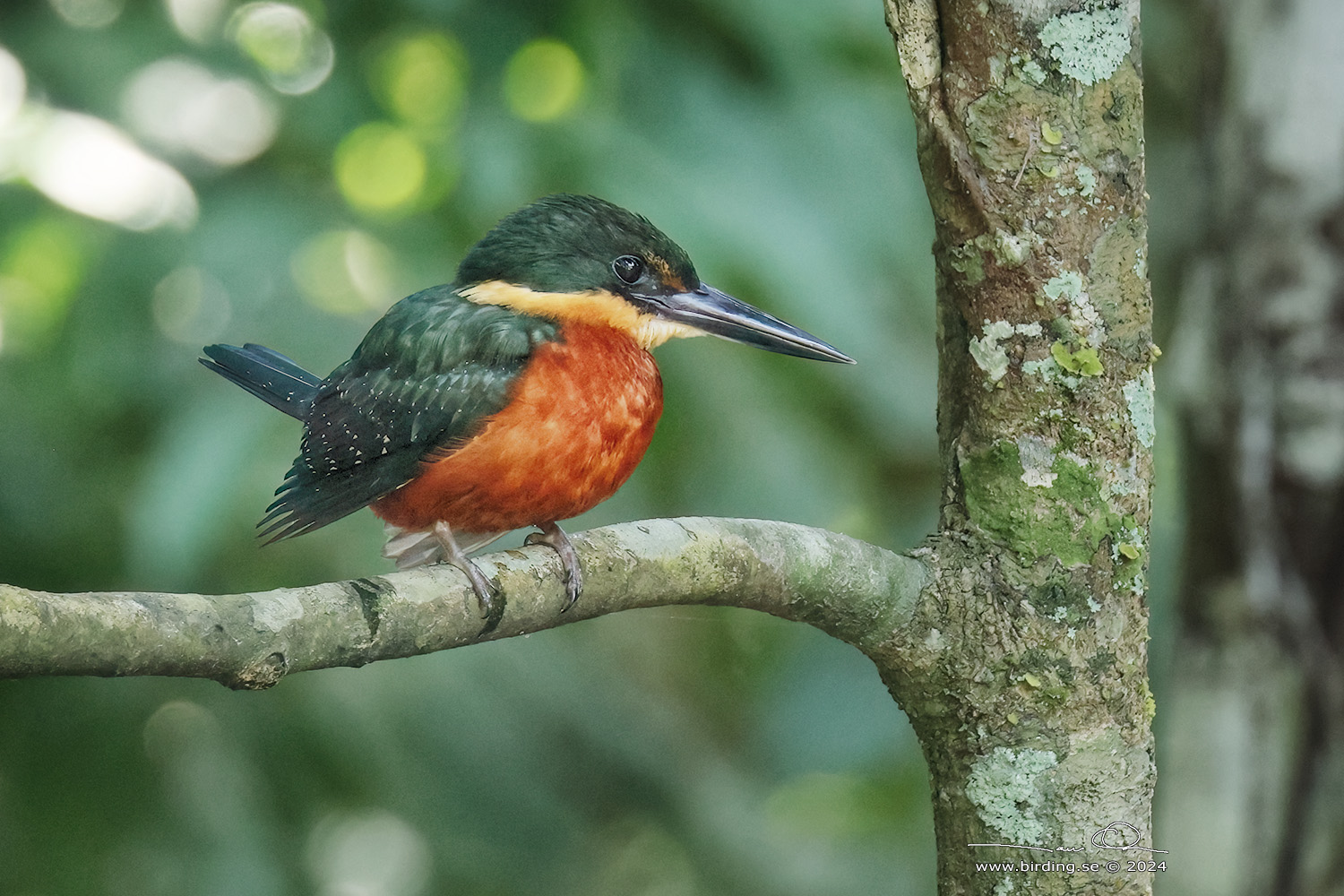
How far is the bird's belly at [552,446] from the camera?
1625 mm

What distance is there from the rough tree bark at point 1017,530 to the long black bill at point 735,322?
0.18m

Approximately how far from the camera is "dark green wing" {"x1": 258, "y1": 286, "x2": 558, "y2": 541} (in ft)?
5.36

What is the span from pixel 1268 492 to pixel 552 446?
5.45 ft

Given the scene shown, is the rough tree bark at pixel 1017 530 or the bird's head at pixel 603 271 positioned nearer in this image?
the rough tree bark at pixel 1017 530

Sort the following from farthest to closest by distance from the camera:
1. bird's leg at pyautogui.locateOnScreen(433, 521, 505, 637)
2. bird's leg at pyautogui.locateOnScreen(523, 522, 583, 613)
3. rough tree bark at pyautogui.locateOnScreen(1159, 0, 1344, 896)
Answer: rough tree bark at pyautogui.locateOnScreen(1159, 0, 1344, 896) → bird's leg at pyautogui.locateOnScreen(523, 522, 583, 613) → bird's leg at pyautogui.locateOnScreen(433, 521, 505, 637)

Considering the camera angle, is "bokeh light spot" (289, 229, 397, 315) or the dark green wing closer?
the dark green wing

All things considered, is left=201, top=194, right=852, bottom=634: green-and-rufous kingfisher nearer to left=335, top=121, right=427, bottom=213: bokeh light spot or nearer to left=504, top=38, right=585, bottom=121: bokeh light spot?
left=335, top=121, right=427, bottom=213: bokeh light spot

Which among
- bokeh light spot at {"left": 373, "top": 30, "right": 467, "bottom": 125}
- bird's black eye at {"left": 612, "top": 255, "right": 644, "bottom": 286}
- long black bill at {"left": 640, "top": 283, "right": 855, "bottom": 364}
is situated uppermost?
bokeh light spot at {"left": 373, "top": 30, "right": 467, "bottom": 125}

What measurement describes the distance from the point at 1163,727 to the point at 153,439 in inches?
89.0

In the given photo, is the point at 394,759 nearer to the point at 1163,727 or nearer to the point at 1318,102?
the point at 1163,727

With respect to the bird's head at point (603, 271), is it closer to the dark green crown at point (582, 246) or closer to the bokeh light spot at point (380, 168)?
the dark green crown at point (582, 246)

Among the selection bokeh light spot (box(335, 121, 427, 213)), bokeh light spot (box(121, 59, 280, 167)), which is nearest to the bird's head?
bokeh light spot (box(335, 121, 427, 213))

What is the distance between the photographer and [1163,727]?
120 inches

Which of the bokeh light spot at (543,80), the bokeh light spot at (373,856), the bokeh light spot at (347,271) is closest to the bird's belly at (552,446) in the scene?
the bokeh light spot at (347,271)
